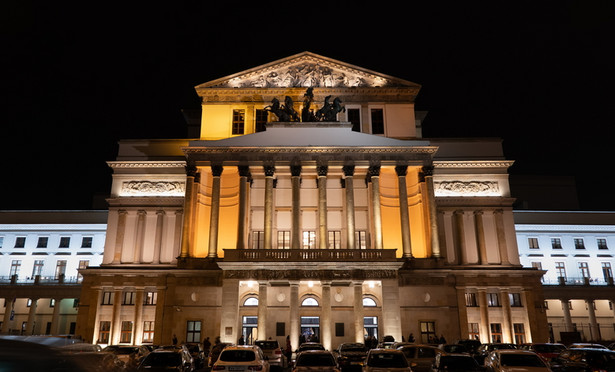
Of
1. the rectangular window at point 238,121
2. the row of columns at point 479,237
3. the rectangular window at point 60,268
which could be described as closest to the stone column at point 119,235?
the rectangular window at point 238,121

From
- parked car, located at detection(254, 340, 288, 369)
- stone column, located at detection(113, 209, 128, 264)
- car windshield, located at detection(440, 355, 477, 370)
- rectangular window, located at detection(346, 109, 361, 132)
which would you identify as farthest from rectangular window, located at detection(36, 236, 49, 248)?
car windshield, located at detection(440, 355, 477, 370)

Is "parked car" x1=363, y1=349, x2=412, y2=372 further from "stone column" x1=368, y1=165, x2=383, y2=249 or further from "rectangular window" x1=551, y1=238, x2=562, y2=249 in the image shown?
"rectangular window" x1=551, y1=238, x2=562, y2=249

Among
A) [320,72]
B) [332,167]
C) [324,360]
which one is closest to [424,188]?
[332,167]

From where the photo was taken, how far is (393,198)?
1858 inches

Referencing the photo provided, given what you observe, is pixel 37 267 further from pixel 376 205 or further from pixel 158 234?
pixel 376 205

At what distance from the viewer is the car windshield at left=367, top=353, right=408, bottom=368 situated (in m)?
17.5

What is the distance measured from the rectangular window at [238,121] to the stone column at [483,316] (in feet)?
88.7

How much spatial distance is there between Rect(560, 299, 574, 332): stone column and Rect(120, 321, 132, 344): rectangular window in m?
44.1

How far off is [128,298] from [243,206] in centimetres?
1345

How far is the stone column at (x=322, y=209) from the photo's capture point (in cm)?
4044

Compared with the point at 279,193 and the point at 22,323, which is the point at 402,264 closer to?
the point at 279,193

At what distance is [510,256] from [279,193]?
73.0ft

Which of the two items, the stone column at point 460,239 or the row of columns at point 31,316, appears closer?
the stone column at point 460,239

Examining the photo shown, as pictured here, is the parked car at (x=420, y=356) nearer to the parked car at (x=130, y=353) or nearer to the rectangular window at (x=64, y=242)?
the parked car at (x=130, y=353)
